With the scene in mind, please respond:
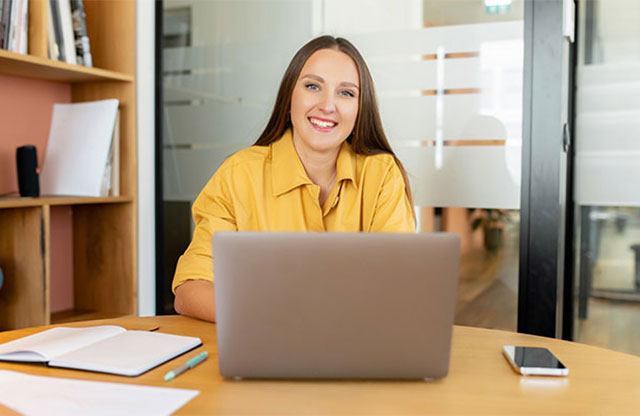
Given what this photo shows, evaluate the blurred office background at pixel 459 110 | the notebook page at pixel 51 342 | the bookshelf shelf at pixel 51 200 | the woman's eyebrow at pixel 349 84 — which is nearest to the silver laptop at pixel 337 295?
the notebook page at pixel 51 342

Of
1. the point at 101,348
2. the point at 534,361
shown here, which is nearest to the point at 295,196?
the point at 101,348

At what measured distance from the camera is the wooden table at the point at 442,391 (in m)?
0.88

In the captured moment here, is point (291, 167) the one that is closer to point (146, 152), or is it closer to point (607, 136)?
point (146, 152)

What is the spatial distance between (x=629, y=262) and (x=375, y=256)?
77.7 inches

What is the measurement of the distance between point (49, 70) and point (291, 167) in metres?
1.13

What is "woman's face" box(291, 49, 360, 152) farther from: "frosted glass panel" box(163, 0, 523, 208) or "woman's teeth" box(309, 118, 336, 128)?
"frosted glass panel" box(163, 0, 523, 208)

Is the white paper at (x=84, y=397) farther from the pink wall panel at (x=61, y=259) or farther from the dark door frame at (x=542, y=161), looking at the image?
the pink wall panel at (x=61, y=259)

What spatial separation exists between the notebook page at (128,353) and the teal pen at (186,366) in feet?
0.18

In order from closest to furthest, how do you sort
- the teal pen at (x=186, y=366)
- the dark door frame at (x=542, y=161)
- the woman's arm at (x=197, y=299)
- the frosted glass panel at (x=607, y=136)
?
the teal pen at (x=186, y=366) → the woman's arm at (x=197, y=299) → the dark door frame at (x=542, y=161) → the frosted glass panel at (x=607, y=136)

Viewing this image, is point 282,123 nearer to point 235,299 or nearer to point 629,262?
point 235,299

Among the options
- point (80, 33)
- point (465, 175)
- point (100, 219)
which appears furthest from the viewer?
point (100, 219)

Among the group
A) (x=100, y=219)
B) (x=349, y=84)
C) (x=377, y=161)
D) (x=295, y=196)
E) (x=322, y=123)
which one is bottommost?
(x=100, y=219)

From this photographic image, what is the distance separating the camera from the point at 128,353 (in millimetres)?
1091

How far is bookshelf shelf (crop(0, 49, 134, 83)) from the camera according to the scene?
2143 millimetres
